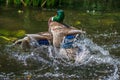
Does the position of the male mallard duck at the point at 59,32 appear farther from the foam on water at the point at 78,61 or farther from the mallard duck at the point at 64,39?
the foam on water at the point at 78,61

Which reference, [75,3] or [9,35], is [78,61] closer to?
[9,35]

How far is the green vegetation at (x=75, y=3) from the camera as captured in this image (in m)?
12.9

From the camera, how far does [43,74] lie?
658cm

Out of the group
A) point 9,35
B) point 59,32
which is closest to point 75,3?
point 9,35

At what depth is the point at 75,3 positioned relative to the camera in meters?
14.3

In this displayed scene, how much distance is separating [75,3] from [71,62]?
7.34m

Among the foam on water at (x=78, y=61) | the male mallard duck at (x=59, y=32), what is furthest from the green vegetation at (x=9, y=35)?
the male mallard duck at (x=59, y=32)

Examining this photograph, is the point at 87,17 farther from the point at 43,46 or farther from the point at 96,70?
the point at 96,70

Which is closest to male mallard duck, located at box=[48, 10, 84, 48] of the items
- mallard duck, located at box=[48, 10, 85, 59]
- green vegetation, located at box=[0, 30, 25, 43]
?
mallard duck, located at box=[48, 10, 85, 59]

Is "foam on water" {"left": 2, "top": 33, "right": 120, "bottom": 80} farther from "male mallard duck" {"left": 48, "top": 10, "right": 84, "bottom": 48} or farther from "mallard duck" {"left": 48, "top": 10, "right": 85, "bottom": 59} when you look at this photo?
"male mallard duck" {"left": 48, "top": 10, "right": 84, "bottom": 48}

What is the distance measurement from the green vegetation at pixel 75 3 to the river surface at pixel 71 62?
2.08 meters

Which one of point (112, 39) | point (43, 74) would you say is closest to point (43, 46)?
point (43, 74)

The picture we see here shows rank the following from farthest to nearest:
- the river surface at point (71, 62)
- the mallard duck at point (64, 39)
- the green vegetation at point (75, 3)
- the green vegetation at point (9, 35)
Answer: the green vegetation at point (75, 3) → the green vegetation at point (9, 35) → the mallard duck at point (64, 39) → the river surface at point (71, 62)

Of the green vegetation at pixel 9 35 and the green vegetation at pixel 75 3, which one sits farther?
the green vegetation at pixel 75 3
